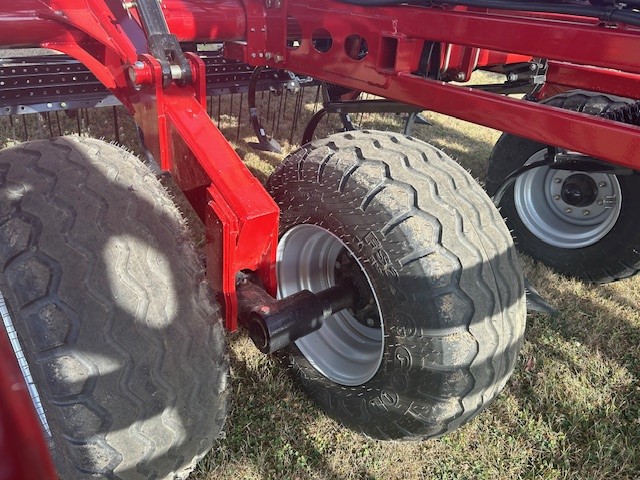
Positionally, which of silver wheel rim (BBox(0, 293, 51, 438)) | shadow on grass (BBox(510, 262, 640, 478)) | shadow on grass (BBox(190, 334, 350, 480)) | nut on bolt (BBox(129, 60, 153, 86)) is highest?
nut on bolt (BBox(129, 60, 153, 86))

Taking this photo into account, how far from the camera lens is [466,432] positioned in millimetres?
2104

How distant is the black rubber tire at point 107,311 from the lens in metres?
1.24

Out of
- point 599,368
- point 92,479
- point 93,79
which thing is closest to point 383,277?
point 92,479

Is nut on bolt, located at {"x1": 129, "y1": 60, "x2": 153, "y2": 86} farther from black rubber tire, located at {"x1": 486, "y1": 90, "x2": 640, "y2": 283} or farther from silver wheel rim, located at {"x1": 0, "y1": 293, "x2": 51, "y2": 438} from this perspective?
black rubber tire, located at {"x1": 486, "y1": 90, "x2": 640, "y2": 283}

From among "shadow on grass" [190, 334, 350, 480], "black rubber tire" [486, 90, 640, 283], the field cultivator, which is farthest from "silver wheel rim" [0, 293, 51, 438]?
"black rubber tire" [486, 90, 640, 283]

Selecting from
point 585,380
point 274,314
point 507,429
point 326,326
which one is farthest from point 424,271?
point 585,380

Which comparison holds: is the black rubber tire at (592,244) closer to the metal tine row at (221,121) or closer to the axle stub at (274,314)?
the metal tine row at (221,121)

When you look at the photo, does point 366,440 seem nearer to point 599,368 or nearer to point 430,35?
point 599,368

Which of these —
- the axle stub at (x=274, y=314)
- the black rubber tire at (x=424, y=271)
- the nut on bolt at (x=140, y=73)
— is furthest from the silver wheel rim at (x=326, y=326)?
the nut on bolt at (x=140, y=73)

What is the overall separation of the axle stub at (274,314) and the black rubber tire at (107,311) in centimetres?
12

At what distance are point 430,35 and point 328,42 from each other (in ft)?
2.95

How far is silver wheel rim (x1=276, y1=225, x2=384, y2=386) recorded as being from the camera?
204 centimetres

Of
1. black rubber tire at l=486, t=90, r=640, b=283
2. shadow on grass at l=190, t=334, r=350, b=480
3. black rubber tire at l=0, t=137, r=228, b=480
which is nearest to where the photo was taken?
black rubber tire at l=0, t=137, r=228, b=480

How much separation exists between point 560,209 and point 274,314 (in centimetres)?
224
